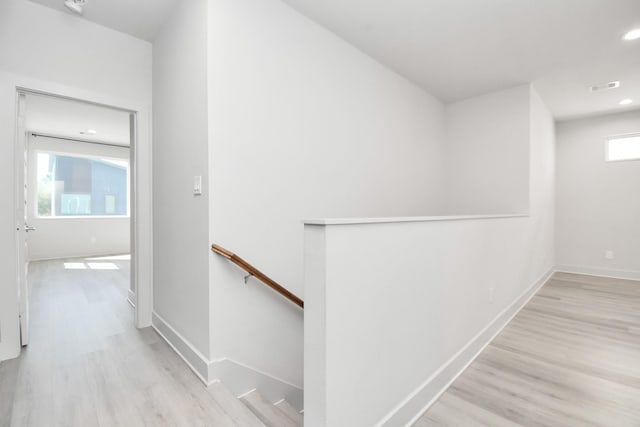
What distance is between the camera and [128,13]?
7.88ft

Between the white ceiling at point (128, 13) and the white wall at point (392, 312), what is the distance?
236 cm

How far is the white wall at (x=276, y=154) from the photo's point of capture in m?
2.01

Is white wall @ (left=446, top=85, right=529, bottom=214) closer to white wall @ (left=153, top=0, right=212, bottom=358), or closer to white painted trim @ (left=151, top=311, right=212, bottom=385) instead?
white wall @ (left=153, top=0, right=212, bottom=358)

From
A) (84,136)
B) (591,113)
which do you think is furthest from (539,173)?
(84,136)

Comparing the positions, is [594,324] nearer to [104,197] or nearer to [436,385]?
[436,385]

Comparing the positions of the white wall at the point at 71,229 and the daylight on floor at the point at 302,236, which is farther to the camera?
the white wall at the point at 71,229

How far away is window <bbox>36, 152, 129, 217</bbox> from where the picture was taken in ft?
21.5

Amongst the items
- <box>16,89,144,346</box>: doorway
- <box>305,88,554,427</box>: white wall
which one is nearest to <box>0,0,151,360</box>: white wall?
<box>305,88,554,427</box>: white wall

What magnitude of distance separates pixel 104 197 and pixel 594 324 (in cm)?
948

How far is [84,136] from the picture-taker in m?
6.39

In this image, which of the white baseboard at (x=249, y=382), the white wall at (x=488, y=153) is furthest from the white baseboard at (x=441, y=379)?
the white wall at (x=488, y=153)

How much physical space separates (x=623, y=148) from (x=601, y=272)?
7.19ft

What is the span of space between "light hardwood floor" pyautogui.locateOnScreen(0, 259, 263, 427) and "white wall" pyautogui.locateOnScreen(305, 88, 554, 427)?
0.67 metres

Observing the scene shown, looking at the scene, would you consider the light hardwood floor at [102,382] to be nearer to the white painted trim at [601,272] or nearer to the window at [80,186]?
the window at [80,186]
